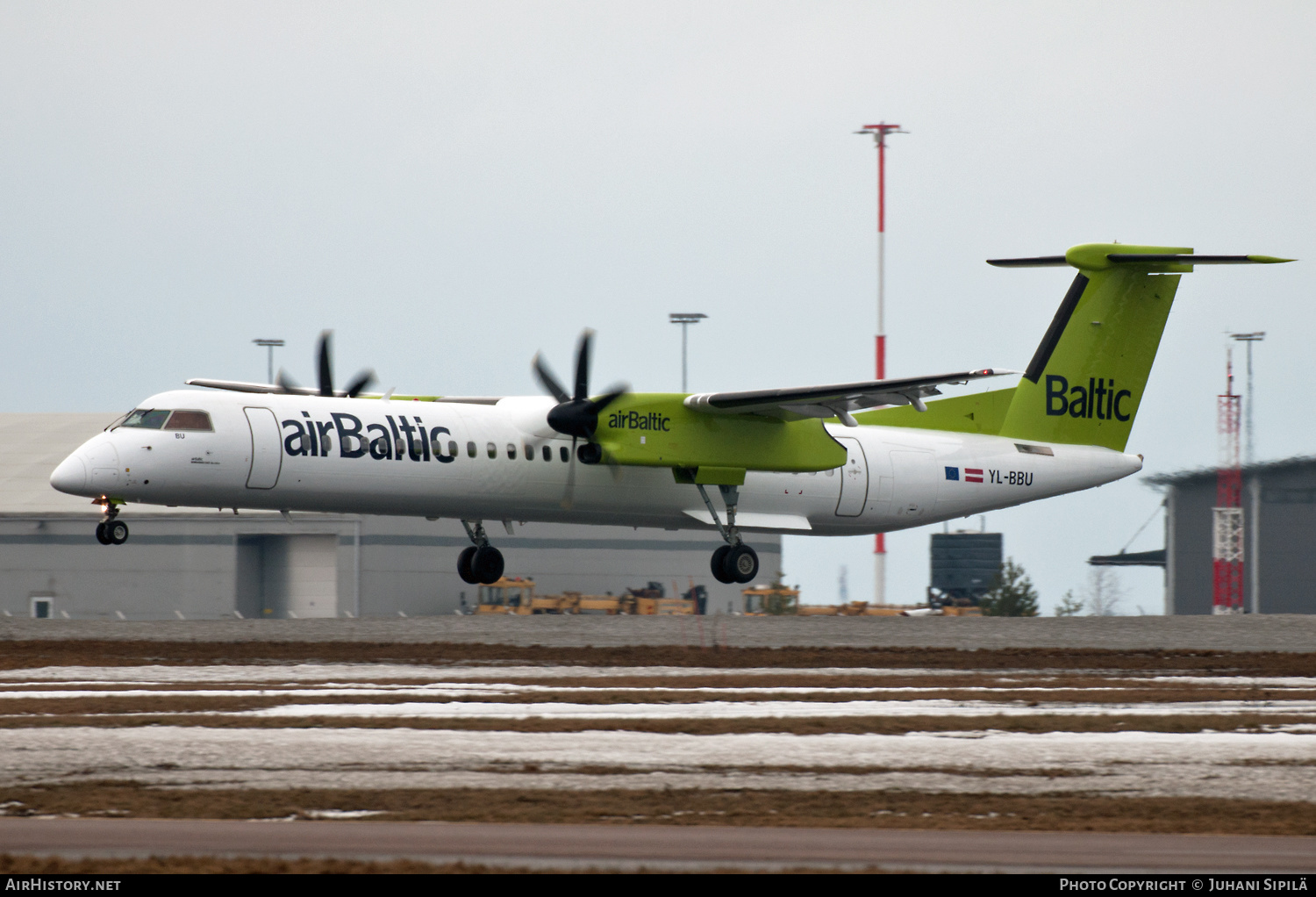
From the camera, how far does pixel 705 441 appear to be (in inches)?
1252

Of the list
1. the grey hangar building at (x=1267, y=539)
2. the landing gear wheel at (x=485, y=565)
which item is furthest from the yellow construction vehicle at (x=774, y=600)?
the landing gear wheel at (x=485, y=565)

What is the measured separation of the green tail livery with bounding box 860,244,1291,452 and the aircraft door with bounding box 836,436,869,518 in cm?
166

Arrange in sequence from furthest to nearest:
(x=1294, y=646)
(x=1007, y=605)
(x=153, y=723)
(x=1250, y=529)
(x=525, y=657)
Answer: (x=1250, y=529) → (x=1007, y=605) → (x=1294, y=646) → (x=525, y=657) → (x=153, y=723)

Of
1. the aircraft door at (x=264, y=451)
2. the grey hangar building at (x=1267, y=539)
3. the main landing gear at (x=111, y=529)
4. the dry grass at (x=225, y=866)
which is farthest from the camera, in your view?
the grey hangar building at (x=1267, y=539)

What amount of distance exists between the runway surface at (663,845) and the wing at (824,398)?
743 inches

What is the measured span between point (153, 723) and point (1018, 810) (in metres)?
10.5

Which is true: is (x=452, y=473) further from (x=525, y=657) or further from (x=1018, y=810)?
(x=1018, y=810)

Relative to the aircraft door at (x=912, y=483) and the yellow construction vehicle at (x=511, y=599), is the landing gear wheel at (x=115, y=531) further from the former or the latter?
the yellow construction vehicle at (x=511, y=599)

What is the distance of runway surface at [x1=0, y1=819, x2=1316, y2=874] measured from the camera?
391 inches

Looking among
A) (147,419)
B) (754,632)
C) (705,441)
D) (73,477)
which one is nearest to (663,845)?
(73,477)

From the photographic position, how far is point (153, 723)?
18469 mm

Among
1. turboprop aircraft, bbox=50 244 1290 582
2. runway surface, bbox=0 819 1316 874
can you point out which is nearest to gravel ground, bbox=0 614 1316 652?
turboprop aircraft, bbox=50 244 1290 582

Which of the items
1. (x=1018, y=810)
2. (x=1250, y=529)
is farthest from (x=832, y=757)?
(x=1250, y=529)

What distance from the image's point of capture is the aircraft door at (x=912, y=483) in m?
34.3
